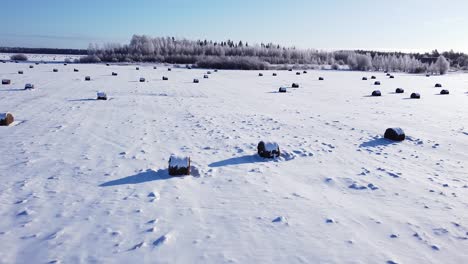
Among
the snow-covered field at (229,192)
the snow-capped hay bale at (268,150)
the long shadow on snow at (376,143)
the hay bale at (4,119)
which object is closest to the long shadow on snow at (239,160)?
the snow-covered field at (229,192)

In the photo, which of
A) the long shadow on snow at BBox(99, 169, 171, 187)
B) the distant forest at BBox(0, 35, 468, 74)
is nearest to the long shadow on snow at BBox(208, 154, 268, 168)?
the long shadow on snow at BBox(99, 169, 171, 187)

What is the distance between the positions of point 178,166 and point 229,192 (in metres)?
1.21

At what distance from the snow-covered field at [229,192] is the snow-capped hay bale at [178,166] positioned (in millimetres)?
187

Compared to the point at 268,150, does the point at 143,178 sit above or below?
below

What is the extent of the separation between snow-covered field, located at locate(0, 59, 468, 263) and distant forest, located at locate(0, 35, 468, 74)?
4940 cm

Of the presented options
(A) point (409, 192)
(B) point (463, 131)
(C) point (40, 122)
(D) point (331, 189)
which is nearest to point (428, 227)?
(A) point (409, 192)

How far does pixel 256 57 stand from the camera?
281ft

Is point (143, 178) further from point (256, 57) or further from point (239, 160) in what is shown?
point (256, 57)

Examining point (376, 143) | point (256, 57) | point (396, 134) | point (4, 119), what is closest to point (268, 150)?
point (376, 143)

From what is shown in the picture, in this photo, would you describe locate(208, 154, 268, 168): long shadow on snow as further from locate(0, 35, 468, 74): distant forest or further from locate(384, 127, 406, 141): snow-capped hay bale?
locate(0, 35, 468, 74): distant forest

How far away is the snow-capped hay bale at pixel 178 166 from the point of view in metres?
6.91

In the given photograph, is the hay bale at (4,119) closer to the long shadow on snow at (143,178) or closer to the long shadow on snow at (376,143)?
the long shadow on snow at (143,178)

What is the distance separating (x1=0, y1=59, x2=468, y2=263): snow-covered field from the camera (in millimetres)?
4430

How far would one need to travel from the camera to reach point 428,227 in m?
5.08
